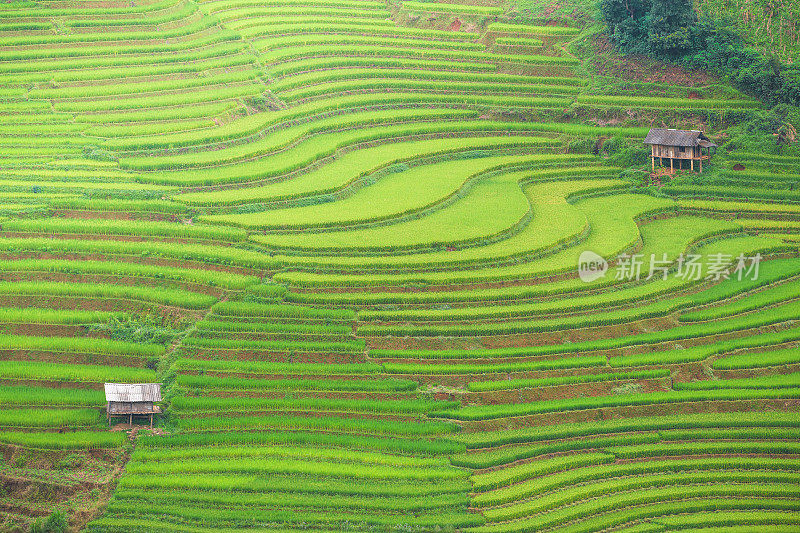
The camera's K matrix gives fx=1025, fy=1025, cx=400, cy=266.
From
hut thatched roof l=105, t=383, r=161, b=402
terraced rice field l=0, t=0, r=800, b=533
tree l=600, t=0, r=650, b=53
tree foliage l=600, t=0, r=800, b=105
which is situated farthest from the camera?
tree l=600, t=0, r=650, b=53

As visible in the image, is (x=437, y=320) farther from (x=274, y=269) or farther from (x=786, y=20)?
(x=786, y=20)

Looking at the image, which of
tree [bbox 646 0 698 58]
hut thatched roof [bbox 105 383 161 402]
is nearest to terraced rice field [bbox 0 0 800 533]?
hut thatched roof [bbox 105 383 161 402]

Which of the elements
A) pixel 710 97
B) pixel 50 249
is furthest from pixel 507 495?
pixel 710 97

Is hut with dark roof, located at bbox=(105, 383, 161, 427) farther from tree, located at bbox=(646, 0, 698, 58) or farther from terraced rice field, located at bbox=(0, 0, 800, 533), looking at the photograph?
tree, located at bbox=(646, 0, 698, 58)

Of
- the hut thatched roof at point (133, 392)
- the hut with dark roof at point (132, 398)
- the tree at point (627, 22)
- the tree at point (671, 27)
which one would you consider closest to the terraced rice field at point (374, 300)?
the hut with dark roof at point (132, 398)

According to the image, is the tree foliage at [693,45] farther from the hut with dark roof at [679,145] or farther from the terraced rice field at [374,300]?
the hut with dark roof at [679,145]
